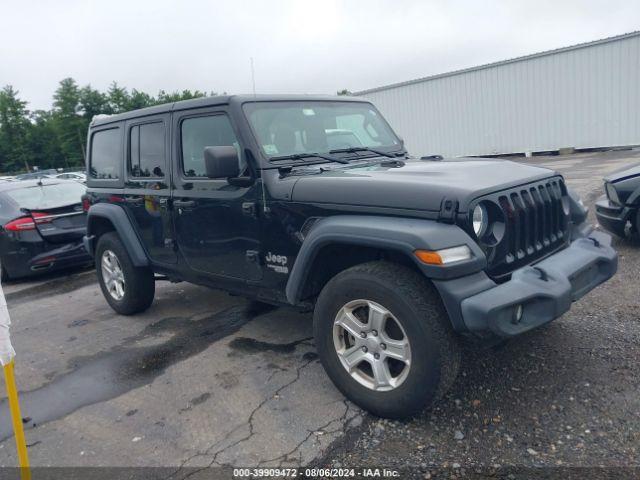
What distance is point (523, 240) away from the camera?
10.4 feet

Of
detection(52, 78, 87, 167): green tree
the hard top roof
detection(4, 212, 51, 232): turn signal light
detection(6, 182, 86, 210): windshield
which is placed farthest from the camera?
detection(52, 78, 87, 167): green tree

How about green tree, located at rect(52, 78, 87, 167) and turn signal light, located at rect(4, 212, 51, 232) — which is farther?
green tree, located at rect(52, 78, 87, 167)

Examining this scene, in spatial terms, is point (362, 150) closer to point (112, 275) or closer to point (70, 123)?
point (112, 275)

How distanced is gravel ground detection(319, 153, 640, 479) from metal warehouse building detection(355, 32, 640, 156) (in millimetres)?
16148

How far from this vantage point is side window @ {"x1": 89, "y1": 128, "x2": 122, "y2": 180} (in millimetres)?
5301

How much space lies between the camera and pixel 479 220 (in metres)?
2.94

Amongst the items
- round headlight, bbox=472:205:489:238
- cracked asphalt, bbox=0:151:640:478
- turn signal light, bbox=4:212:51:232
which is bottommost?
cracked asphalt, bbox=0:151:640:478

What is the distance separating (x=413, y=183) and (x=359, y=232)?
1.35 ft

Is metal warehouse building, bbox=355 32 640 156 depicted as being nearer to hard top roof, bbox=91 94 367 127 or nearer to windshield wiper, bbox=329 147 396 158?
hard top roof, bbox=91 94 367 127

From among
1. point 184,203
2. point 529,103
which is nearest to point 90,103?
point 529,103

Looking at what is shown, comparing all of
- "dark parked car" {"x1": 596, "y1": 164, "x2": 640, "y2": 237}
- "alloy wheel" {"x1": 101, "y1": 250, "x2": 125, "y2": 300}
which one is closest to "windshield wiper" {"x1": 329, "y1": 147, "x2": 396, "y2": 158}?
"alloy wheel" {"x1": 101, "y1": 250, "x2": 125, "y2": 300}

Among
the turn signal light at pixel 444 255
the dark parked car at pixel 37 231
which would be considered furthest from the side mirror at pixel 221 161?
the dark parked car at pixel 37 231

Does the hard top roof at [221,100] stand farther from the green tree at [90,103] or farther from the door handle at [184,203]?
the green tree at [90,103]

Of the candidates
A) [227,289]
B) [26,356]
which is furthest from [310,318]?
[26,356]
